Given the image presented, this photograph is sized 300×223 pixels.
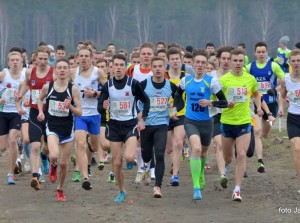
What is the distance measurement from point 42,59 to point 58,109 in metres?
1.56

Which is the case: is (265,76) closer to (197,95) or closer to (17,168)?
(197,95)

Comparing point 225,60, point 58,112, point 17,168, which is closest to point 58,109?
point 58,112

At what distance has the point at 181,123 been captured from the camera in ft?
48.8

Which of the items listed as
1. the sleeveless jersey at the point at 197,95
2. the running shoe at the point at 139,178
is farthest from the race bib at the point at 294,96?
the running shoe at the point at 139,178

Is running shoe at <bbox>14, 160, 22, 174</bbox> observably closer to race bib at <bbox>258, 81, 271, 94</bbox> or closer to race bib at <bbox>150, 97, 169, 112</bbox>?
race bib at <bbox>150, 97, 169, 112</bbox>

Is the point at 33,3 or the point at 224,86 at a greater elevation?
the point at 33,3

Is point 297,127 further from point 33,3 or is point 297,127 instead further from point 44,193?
point 33,3

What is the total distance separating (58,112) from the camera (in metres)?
13.0

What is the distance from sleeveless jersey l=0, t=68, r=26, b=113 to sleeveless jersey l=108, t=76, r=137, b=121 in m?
3.12

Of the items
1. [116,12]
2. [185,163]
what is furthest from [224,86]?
[116,12]

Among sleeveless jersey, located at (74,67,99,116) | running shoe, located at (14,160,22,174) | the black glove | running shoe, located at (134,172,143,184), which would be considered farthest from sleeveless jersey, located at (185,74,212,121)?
running shoe, located at (14,160,22,174)

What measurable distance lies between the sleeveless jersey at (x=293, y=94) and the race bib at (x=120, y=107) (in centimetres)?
250

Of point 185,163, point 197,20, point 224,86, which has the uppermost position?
point 197,20

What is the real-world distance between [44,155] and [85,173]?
2.49m
